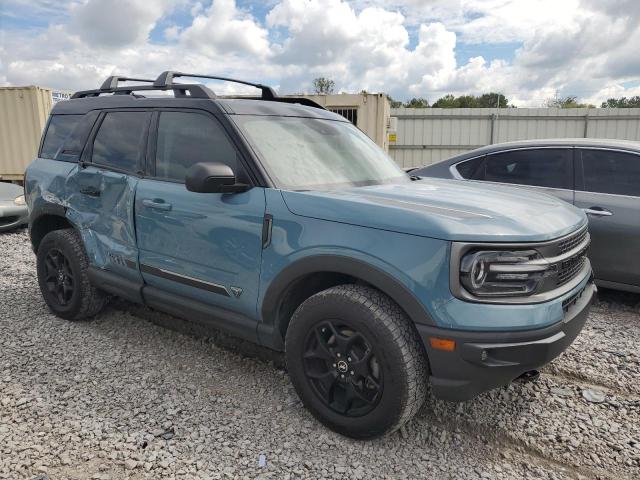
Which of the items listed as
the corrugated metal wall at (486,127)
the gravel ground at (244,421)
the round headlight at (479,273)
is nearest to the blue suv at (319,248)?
the round headlight at (479,273)

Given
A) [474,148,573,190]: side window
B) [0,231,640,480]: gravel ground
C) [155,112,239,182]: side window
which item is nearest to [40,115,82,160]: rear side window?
[155,112,239,182]: side window

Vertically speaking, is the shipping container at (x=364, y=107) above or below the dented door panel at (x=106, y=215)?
above

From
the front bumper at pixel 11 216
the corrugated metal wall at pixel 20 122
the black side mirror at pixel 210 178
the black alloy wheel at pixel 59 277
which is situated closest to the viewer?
the black side mirror at pixel 210 178

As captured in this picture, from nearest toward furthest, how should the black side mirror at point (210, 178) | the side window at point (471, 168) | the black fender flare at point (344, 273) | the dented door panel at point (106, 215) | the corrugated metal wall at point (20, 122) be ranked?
1. the black fender flare at point (344, 273)
2. the black side mirror at point (210, 178)
3. the dented door panel at point (106, 215)
4. the side window at point (471, 168)
5. the corrugated metal wall at point (20, 122)

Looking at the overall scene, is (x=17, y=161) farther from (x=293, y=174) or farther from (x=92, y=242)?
(x=293, y=174)

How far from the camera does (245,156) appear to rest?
9.49ft

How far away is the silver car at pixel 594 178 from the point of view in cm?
428

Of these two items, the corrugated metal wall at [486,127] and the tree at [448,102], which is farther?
the tree at [448,102]

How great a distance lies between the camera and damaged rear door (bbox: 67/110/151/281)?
3.49 metres

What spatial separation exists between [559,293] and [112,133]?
10.6 ft

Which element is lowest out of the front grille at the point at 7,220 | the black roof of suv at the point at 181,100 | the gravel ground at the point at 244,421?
the gravel ground at the point at 244,421

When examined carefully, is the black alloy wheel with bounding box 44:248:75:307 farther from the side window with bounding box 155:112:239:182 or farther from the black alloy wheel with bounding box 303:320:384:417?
the black alloy wheel with bounding box 303:320:384:417

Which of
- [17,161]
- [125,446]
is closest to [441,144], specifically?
[17,161]

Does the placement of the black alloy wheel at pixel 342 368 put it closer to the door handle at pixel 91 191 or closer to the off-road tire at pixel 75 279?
the door handle at pixel 91 191
